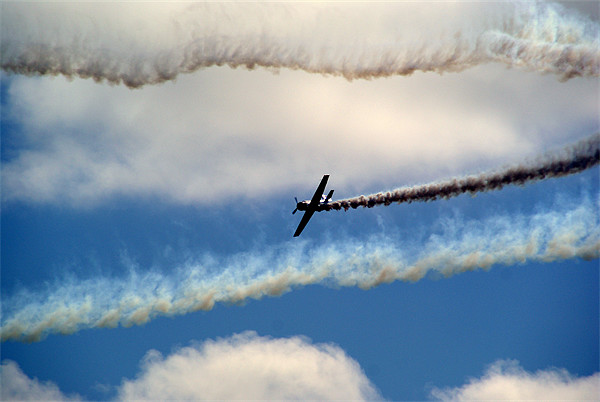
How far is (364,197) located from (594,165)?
19667 millimetres

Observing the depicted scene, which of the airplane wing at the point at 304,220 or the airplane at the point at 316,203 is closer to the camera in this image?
the airplane at the point at 316,203

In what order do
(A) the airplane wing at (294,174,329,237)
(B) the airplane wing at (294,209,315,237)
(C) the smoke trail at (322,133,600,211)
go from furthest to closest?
(B) the airplane wing at (294,209,315,237) < (A) the airplane wing at (294,174,329,237) < (C) the smoke trail at (322,133,600,211)

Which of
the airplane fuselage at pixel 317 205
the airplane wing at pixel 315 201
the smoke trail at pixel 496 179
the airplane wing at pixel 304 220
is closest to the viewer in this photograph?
the smoke trail at pixel 496 179

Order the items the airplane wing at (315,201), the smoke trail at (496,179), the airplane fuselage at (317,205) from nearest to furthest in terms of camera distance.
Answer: the smoke trail at (496,179), the airplane wing at (315,201), the airplane fuselage at (317,205)

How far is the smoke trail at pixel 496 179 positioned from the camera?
57906mm

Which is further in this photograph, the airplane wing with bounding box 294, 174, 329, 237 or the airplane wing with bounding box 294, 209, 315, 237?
the airplane wing with bounding box 294, 209, 315, 237

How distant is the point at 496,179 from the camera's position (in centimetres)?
6450

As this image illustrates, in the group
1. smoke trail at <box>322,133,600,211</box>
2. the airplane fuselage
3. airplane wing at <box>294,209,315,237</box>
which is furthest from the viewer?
airplane wing at <box>294,209,315,237</box>

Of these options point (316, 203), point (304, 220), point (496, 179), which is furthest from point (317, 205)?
point (496, 179)

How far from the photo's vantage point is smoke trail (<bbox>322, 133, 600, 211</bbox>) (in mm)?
57906

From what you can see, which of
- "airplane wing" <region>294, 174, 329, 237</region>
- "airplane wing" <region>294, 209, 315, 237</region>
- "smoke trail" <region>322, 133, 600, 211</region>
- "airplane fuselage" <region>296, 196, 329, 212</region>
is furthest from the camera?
"airplane wing" <region>294, 209, 315, 237</region>

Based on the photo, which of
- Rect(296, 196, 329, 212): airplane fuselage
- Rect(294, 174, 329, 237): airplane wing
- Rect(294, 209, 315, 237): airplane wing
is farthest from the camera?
Rect(294, 209, 315, 237): airplane wing

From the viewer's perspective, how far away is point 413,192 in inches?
2712

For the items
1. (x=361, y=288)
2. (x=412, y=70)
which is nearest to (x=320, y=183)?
(x=361, y=288)
